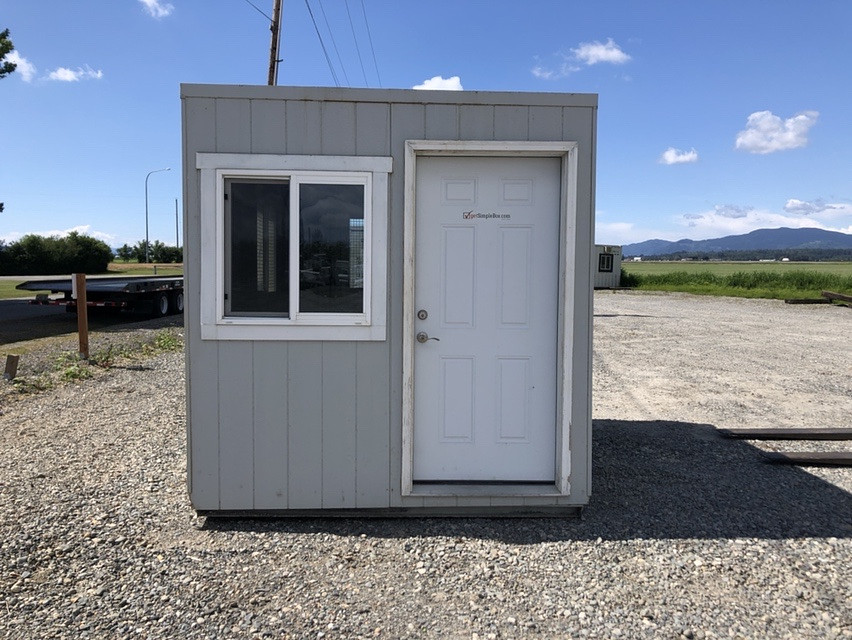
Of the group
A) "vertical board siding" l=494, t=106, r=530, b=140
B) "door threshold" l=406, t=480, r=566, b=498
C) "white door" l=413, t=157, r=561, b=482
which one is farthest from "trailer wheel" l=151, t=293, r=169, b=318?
"vertical board siding" l=494, t=106, r=530, b=140

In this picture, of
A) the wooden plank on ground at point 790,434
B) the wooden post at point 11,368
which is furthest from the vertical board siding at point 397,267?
the wooden post at point 11,368

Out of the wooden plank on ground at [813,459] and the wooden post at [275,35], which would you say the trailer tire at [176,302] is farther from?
the wooden plank on ground at [813,459]

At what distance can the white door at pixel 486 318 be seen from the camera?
4215mm

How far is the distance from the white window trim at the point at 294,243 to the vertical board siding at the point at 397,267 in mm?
53

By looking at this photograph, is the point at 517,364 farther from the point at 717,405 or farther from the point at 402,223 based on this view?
the point at 717,405

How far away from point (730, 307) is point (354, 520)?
21721 mm

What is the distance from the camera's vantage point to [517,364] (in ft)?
14.0

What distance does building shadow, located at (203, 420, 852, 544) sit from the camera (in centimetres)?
401

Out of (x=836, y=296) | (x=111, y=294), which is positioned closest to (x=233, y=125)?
(x=111, y=294)

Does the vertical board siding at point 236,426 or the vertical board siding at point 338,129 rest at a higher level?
the vertical board siding at point 338,129

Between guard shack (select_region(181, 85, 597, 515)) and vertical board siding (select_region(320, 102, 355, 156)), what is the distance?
0.01 meters

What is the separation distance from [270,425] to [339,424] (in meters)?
0.43

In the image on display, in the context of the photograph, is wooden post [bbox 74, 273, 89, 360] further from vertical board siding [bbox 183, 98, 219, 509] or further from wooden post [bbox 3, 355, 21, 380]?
vertical board siding [bbox 183, 98, 219, 509]

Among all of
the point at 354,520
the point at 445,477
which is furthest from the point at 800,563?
the point at 354,520
